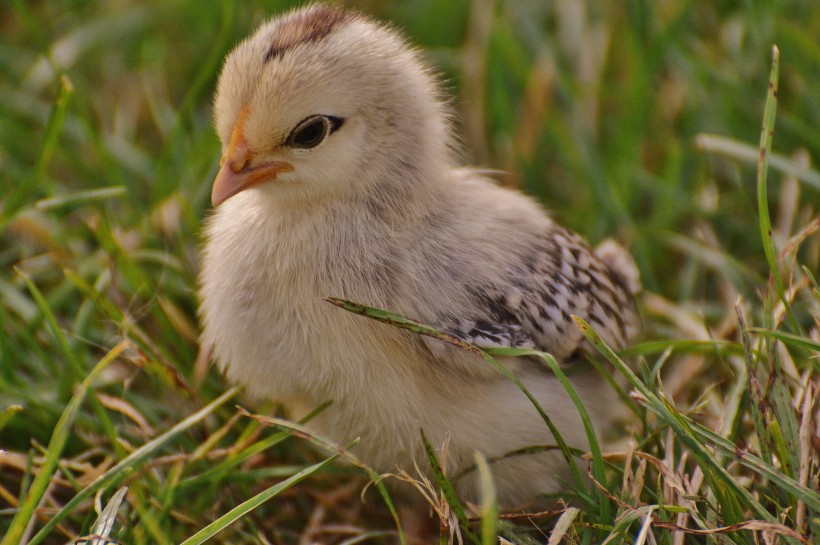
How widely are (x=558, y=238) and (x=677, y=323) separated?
0.78 metres

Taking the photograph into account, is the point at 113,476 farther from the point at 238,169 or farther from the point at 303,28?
the point at 303,28

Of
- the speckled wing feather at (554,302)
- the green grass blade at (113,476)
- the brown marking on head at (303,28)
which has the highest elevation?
the brown marking on head at (303,28)

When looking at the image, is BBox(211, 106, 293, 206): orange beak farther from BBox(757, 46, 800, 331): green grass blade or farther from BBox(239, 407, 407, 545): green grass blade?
BBox(757, 46, 800, 331): green grass blade

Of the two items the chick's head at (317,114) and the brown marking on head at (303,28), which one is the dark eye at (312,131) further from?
the brown marking on head at (303,28)

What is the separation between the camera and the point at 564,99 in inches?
167

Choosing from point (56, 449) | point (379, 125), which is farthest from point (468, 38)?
point (56, 449)

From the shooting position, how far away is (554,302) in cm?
275

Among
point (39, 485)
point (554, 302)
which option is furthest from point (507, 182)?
point (39, 485)

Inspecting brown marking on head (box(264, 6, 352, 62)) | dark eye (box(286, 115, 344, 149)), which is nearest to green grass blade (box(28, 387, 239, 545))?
dark eye (box(286, 115, 344, 149))

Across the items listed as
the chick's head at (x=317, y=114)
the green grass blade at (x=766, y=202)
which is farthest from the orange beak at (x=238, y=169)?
the green grass blade at (x=766, y=202)

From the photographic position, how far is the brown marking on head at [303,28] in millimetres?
2486

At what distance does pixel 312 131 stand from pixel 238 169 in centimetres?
22

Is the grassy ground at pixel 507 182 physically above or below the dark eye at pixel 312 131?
below

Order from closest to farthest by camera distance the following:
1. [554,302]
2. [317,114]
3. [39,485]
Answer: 1. [39,485]
2. [317,114]
3. [554,302]
